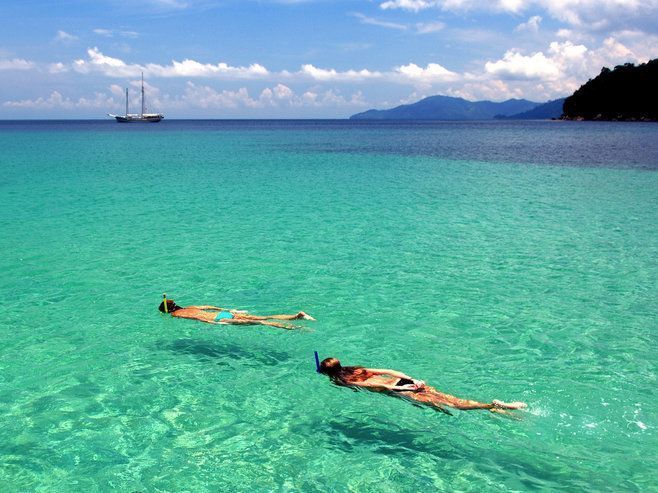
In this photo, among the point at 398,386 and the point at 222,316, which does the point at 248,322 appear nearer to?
the point at 222,316

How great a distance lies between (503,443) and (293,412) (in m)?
3.56

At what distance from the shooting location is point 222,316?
1357 cm

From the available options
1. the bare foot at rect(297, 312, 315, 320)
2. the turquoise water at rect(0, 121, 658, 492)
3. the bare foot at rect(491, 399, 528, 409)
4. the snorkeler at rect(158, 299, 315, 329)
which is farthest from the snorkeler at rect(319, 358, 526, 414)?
the snorkeler at rect(158, 299, 315, 329)

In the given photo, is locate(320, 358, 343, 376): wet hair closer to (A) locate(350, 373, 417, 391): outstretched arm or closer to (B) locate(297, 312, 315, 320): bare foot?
(A) locate(350, 373, 417, 391): outstretched arm

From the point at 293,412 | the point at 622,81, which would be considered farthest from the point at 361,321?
the point at 622,81

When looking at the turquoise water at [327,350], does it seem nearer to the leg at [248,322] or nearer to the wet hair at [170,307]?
the leg at [248,322]

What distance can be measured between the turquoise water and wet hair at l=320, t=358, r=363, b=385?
11.6 inches

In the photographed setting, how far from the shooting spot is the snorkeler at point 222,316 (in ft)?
44.5

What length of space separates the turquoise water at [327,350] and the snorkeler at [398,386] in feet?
0.68

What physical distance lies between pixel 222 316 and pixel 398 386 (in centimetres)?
536

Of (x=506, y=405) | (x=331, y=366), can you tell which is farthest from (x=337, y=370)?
(x=506, y=405)

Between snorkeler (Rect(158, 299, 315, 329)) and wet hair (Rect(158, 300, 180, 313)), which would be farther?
wet hair (Rect(158, 300, 180, 313))

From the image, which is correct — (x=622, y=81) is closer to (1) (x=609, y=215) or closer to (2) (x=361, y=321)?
(1) (x=609, y=215)

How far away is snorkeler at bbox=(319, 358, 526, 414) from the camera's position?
962cm
